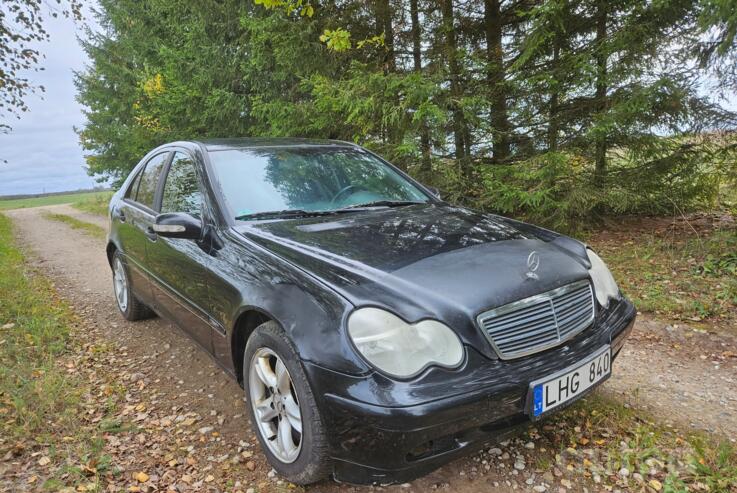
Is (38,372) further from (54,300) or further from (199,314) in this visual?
(54,300)

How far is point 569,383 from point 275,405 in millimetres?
1365

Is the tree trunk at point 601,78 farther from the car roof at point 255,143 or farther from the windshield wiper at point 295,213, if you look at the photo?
the windshield wiper at point 295,213

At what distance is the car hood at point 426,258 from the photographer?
1.94 m

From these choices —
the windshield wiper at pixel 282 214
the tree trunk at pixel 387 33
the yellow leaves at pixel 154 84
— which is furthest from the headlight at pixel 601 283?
the yellow leaves at pixel 154 84

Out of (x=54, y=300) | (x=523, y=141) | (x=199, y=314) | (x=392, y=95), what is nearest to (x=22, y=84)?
(x=54, y=300)

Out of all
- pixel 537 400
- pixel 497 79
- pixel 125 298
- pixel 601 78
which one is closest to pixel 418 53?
pixel 497 79

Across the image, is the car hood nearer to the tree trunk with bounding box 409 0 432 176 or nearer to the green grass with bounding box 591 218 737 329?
the green grass with bounding box 591 218 737 329

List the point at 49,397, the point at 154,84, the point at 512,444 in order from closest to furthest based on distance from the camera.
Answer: the point at 512,444 < the point at 49,397 < the point at 154,84

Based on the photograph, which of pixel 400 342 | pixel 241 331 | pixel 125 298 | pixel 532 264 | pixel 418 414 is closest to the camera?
pixel 418 414

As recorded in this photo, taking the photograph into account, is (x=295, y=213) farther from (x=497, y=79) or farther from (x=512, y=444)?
(x=497, y=79)

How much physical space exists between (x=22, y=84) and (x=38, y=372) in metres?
6.88

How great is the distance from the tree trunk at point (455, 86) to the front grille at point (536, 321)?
4.44m

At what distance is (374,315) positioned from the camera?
1.87 meters

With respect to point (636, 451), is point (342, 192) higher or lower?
higher
